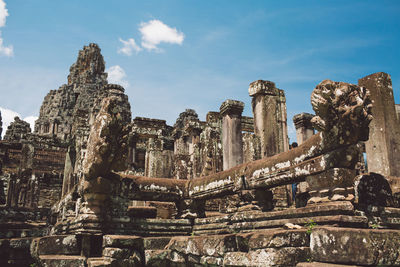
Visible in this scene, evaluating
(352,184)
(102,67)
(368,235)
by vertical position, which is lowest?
(368,235)

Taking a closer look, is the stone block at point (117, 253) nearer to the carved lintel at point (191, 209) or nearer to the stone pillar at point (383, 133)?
the carved lintel at point (191, 209)

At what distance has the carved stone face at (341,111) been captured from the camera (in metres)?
4.11

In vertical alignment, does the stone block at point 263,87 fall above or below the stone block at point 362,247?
above

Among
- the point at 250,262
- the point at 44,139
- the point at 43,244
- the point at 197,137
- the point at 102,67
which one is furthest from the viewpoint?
the point at 102,67

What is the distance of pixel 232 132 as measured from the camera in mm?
11453

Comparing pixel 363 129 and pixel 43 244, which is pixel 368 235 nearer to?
pixel 363 129

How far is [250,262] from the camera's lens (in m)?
3.94

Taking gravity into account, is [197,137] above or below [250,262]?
above

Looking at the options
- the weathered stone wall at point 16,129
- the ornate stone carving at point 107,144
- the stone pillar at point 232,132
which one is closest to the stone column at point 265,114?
the stone pillar at point 232,132

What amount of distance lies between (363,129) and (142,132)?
655 inches

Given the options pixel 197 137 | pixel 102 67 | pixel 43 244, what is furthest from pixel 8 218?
pixel 102 67

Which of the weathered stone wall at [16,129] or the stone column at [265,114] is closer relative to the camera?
the stone column at [265,114]

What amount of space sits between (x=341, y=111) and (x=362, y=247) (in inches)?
67.8

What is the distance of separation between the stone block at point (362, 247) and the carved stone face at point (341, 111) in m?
1.33
